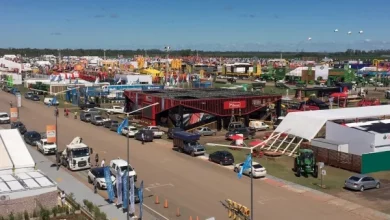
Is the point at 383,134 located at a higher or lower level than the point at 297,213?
higher

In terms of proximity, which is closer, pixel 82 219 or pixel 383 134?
pixel 82 219

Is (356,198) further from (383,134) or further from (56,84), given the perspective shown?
(56,84)

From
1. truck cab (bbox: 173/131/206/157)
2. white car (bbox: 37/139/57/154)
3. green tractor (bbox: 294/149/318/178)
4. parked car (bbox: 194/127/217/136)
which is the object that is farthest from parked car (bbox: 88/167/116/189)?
parked car (bbox: 194/127/217/136)

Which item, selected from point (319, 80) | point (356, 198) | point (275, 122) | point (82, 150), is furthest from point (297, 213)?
point (319, 80)

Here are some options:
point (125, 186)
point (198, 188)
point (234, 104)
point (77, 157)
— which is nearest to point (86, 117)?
point (234, 104)

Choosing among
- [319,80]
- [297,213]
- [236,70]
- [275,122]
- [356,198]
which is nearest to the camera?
[297,213]

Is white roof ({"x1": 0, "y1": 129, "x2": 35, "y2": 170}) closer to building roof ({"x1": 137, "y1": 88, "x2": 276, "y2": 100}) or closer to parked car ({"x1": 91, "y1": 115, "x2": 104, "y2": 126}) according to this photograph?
parked car ({"x1": 91, "y1": 115, "x2": 104, "y2": 126})
